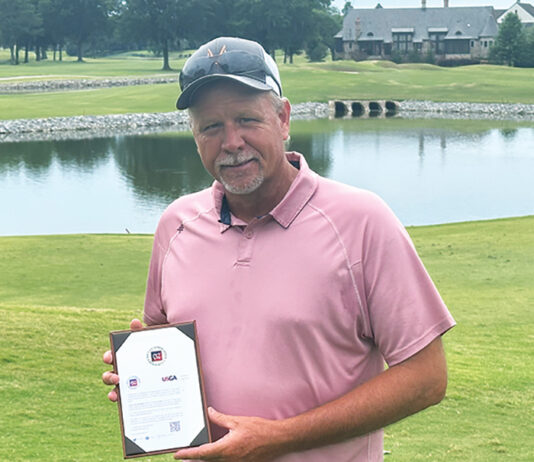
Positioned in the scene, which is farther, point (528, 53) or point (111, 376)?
point (528, 53)

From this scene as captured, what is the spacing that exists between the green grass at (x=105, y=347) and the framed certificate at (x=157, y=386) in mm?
3282

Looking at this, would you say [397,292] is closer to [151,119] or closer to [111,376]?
[111,376]

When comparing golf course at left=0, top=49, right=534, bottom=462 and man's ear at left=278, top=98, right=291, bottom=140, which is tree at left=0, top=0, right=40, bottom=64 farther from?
man's ear at left=278, top=98, right=291, bottom=140

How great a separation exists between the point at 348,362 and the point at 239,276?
394 mm

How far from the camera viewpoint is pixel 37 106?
6581 cm

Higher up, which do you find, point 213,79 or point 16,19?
point 16,19

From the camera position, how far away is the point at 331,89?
78875 millimetres

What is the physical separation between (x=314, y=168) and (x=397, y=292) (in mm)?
36997

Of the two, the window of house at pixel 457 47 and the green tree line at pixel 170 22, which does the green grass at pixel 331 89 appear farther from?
the window of house at pixel 457 47

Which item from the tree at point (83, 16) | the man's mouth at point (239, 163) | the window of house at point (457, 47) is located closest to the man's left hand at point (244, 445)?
the man's mouth at point (239, 163)

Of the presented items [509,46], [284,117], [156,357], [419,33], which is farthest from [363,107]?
[156,357]

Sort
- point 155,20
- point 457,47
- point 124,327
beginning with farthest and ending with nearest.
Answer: point 457,47 < point 155,20 < point 124,327

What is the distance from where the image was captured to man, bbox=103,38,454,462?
2438 mm

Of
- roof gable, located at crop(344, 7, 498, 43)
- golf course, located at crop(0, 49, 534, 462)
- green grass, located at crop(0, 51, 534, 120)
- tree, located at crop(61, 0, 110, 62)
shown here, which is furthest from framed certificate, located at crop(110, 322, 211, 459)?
tree, located at crop(61, 0, 110, 62)
